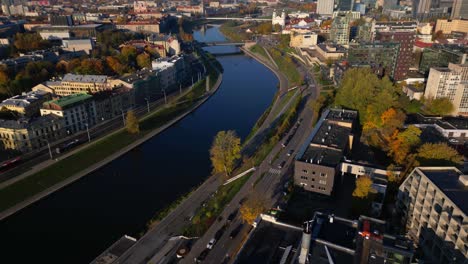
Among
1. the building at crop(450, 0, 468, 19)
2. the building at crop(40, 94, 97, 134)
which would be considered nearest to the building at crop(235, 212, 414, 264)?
the building at crop(40, 94, 97, 134)

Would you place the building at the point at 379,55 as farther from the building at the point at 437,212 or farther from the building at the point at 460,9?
the building at the point at 460,9

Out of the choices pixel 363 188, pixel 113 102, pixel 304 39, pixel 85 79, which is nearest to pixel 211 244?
A: pixel 363 188

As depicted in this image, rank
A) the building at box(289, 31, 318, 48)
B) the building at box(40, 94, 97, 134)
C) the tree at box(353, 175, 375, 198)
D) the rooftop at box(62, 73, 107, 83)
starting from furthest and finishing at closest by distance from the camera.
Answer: the building at box(289, 31, 318, 48) < the rooftop at box(62, 73, 107, 83) < the building at box(40, 94, 97, 134) < the tree at box(353, 175, 375, 198)

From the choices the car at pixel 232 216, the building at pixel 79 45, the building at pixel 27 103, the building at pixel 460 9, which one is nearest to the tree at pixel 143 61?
the building at pixel 79 45

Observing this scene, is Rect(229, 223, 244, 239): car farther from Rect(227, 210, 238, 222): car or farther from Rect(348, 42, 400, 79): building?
Rect(348, 42, 400, 79): building

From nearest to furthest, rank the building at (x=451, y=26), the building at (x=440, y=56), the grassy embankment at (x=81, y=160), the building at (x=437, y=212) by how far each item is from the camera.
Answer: the building at (x=437, y=212)
the grassy embankment at (x=81, y=160)
the building at (x=440, y=56)
the building at (x=451, y=26)

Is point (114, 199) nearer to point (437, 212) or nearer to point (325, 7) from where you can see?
point (437, 212)
